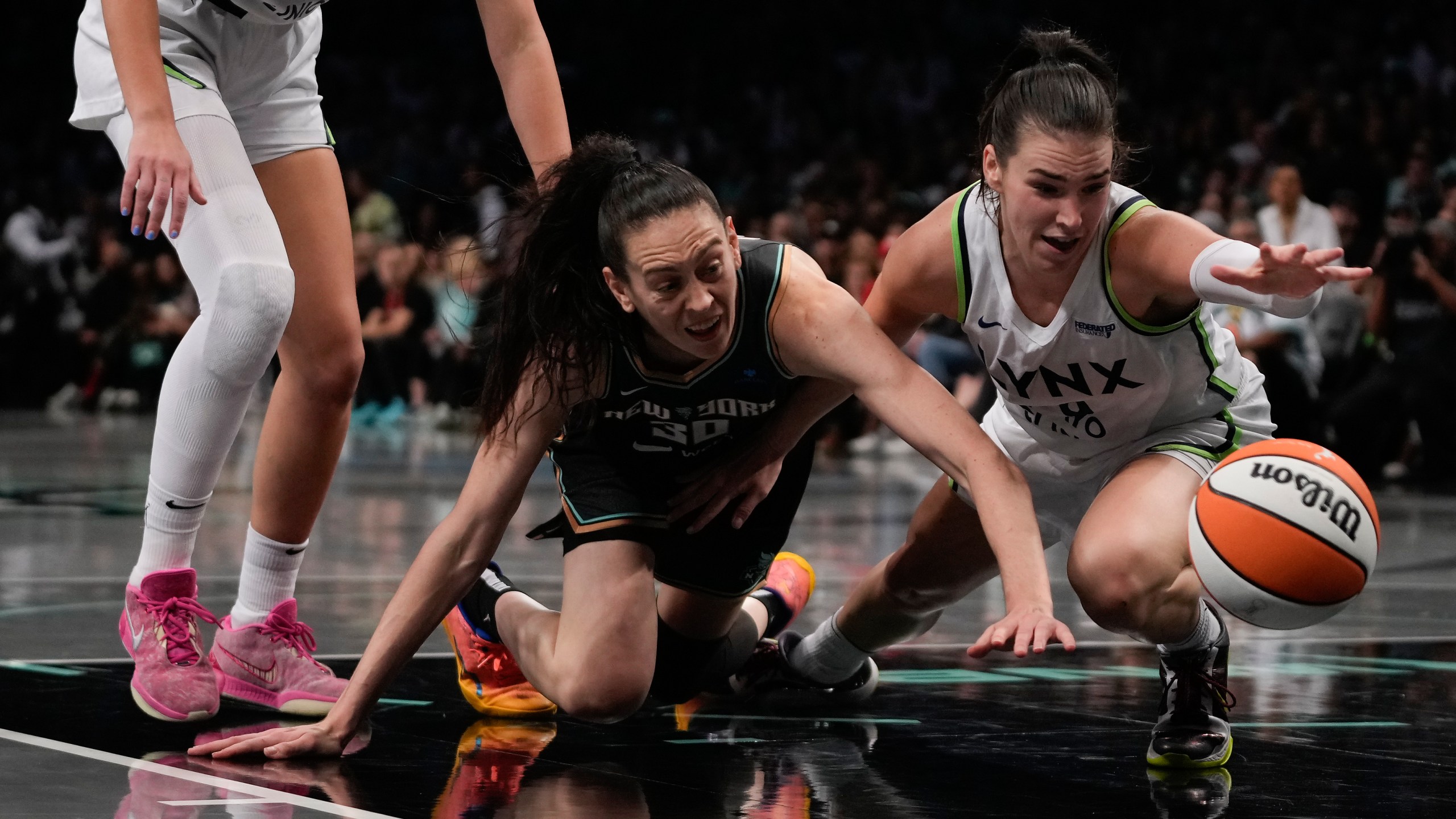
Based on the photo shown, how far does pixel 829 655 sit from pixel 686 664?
0.30 metres

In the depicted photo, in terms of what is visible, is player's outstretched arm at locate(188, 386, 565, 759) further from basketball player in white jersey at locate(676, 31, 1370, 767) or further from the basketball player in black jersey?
basketball player in white jersey at locate(676, 31, 1370, 767)

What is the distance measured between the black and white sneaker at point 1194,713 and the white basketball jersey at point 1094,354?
1.27 feet

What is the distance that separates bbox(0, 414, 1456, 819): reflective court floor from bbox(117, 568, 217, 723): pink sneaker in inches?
1.8

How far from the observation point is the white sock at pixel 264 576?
11.6 ft

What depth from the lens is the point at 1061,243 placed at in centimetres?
304

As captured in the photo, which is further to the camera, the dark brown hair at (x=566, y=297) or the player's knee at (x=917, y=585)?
the player's knee at (x=917, y=585)

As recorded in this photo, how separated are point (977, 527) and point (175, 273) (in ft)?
41.1

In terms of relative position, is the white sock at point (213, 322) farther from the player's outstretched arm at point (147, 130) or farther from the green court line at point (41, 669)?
the green court line at point (41, 669)

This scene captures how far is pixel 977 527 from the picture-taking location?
137 inches

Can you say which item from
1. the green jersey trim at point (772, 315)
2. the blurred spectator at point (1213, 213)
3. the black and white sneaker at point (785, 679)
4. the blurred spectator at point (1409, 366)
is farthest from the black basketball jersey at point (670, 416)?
the blurred spectator at point (1213, 213)

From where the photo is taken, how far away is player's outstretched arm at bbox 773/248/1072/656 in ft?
8.56

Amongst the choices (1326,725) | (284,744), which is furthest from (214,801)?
(1326,725)

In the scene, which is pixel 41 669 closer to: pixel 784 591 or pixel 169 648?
pixel 169 648

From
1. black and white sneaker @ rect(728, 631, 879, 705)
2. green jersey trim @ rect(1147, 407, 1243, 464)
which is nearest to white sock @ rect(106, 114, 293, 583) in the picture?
black and white sneaker @ rect(728, 631, 879, 705)
